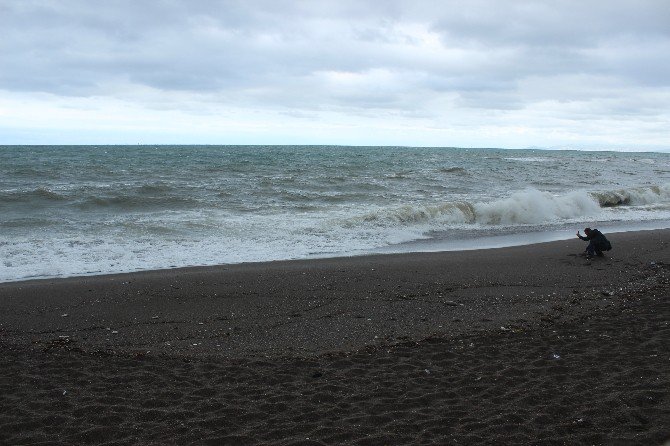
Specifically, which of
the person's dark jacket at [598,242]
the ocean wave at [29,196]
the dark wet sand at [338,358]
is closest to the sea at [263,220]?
the ocean wave at [29,196]

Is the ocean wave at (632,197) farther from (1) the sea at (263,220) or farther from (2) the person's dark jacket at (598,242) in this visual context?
(2) the person's dark jacket at (598,242)

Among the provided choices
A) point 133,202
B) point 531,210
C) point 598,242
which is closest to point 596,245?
point 598,242

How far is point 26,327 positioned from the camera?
21.6ft

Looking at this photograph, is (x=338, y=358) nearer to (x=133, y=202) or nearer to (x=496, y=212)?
(x=496, y=212)

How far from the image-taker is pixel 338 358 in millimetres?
5570

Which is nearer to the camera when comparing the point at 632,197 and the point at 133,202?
the point at 133,202

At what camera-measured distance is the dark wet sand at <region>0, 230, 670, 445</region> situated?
4.14m

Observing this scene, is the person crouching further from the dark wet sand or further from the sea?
the sea

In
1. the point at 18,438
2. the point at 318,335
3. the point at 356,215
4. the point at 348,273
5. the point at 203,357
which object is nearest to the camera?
the point at 18,438

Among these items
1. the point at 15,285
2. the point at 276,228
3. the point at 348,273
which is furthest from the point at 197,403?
the point at 276,228

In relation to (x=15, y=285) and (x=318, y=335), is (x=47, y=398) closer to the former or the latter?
(x=318, y=335)

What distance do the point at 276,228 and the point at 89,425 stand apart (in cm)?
1129

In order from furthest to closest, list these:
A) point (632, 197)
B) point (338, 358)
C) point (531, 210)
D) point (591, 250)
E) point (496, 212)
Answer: point (632, 197) < point (531, 210) < point (496, 212) < point (591, 250) < point (338, 358)

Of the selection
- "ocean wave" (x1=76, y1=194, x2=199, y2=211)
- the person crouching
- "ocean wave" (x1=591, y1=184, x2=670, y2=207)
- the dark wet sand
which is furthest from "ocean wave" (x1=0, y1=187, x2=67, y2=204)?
"ocean wave" (x1=591, y1=184, x2=670, y2=207)
